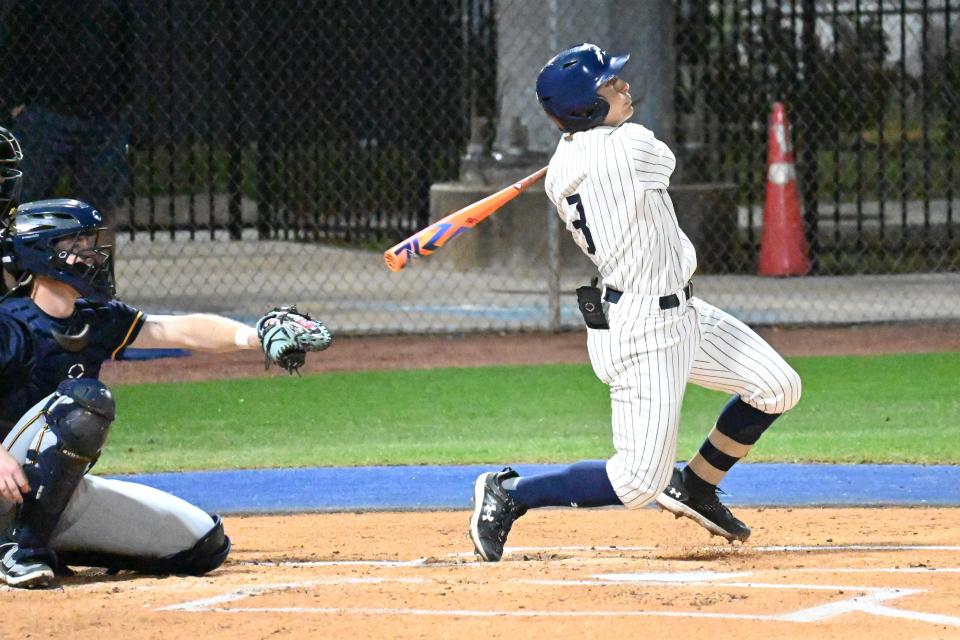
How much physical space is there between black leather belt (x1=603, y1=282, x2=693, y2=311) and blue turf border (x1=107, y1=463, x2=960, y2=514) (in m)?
1.69

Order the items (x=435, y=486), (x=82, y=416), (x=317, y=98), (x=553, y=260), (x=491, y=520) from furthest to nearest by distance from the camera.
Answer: (x=317, y=98) < (x=553, y=260) < (x=435, y=486) < (x=491, y=520) < (x=82, y=416)

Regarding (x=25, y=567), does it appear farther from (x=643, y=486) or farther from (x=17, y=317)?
(x=643, y=486)

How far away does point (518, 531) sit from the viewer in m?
6.31

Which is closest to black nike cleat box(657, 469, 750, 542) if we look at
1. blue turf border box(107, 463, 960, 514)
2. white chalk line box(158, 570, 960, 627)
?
white chalk line box(158, 570, 960, 627)

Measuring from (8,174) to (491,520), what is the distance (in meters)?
1.95

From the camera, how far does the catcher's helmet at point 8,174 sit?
5465mm

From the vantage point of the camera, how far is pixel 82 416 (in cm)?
486

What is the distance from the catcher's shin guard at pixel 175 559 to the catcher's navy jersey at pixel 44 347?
47cm

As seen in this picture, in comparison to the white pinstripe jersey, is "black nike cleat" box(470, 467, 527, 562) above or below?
below

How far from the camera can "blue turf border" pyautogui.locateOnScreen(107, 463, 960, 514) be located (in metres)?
6.80

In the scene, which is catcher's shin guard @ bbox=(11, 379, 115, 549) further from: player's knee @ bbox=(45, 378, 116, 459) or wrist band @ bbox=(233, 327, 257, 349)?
wrist band @ bbox=(233, 327, 257, 349)

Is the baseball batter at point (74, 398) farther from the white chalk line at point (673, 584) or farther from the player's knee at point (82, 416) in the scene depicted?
the white chalk line at point (673, 584)

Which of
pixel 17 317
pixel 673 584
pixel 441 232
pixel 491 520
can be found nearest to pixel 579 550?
pixel 491 520

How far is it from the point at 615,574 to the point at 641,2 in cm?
1005
